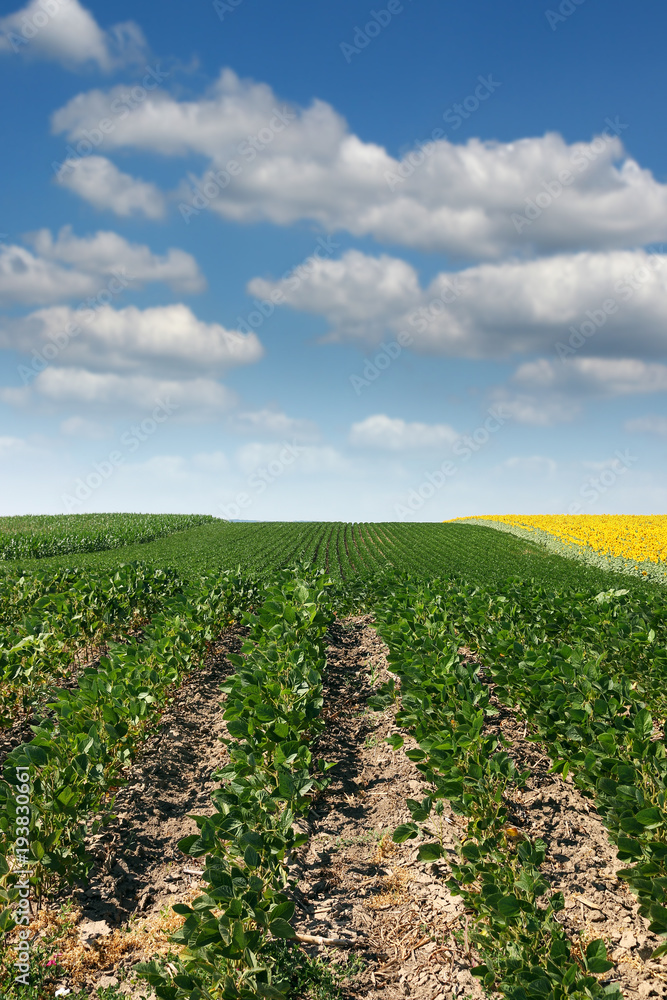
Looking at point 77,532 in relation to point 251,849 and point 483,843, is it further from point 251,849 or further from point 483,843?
point 483,843

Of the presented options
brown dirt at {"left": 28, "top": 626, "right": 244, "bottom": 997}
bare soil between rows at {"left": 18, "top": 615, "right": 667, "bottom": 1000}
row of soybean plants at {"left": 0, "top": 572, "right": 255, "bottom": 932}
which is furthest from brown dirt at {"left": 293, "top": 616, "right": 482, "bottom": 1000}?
row of soybean plants at {"left": 0, "top": 572, "right": 255, "bottom": 932}

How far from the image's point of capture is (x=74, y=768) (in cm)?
555

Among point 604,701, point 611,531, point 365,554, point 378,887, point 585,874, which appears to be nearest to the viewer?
point 585,874

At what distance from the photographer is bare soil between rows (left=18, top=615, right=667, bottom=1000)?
454cm

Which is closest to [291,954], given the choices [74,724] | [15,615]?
[74,724]

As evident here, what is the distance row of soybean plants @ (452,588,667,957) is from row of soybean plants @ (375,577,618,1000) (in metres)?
0.67

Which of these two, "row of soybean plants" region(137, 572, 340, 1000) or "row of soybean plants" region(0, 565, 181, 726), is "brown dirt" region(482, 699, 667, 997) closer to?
"row of soybean plants" region(137, 572, 340, 1000)

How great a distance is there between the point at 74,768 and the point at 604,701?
5056 millimetres

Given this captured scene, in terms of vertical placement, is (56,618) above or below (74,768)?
above

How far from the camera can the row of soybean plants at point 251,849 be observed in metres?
3.64

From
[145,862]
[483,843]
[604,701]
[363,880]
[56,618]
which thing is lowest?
[145,862]

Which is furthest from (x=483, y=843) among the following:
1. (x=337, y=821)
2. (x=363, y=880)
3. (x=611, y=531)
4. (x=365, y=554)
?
(x=611, y=531)

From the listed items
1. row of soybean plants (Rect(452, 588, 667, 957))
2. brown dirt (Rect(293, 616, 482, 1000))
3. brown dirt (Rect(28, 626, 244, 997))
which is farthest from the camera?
brown dirt (Rect(28, 626, 244, 997))

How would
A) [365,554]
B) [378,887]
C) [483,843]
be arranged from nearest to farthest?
1. [483,843]
2. [378,887]
3. [365,554]
